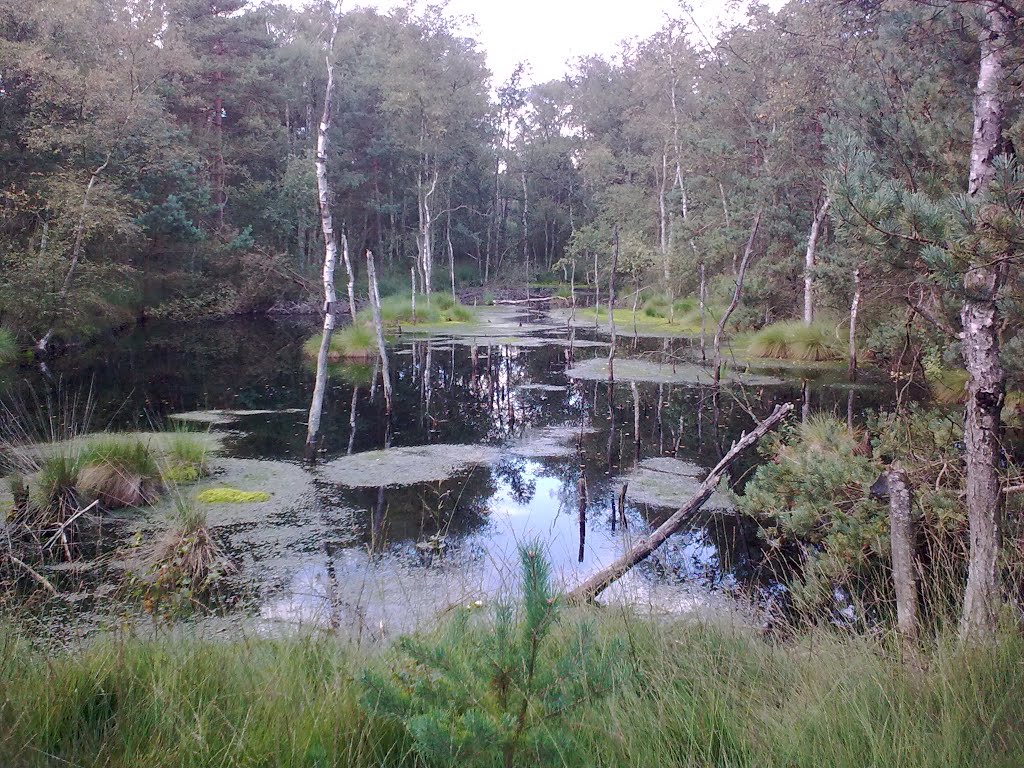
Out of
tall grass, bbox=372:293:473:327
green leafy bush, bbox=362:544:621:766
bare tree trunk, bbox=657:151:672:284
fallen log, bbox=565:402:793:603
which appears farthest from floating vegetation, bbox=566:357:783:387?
bare tree trunk, bbox=657:151:672:284

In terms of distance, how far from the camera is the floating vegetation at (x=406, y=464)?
28.8 feet

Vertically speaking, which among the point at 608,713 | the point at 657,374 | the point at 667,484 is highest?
the point at 608,713

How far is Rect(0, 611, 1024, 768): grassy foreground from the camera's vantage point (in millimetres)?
2221

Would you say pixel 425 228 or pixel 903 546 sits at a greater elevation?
pixel 425 228

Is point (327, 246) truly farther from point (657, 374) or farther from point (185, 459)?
point (657, 374)

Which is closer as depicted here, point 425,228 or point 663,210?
point 663,210

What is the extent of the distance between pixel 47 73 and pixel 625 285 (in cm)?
2556

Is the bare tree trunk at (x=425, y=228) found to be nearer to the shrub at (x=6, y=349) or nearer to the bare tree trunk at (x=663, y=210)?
the bare tree trunk at (x=663, y=210)

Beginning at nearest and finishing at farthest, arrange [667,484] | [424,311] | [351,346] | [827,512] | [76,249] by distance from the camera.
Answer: [827,512], [667,484], [351,346], [76,249], [424,311]

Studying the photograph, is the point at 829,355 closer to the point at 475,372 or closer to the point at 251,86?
the point at 475,372

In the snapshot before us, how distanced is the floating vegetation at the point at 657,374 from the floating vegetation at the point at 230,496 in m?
8.76

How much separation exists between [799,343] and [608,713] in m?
16.2

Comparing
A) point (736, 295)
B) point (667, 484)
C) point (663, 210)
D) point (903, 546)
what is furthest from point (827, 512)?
point (663, 210)

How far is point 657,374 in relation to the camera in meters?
16.2
